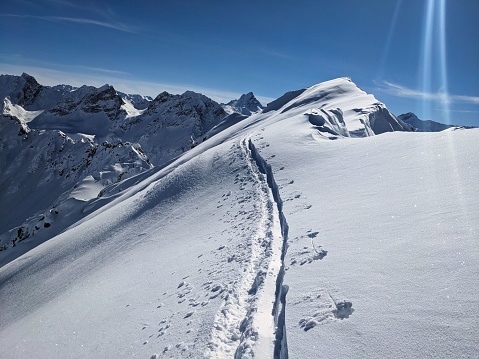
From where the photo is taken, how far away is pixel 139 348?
6645 millimetres

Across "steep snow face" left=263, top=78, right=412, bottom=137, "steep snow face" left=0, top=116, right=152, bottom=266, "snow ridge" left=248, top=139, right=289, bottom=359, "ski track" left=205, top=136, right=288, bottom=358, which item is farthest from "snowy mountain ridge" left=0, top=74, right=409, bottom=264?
"ski track" left=205, top=136, right=288, bottom=358

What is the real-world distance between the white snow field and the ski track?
0.03m

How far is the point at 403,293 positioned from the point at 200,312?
425 centimetres

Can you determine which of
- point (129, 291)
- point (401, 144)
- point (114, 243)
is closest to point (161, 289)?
point (129, 291)

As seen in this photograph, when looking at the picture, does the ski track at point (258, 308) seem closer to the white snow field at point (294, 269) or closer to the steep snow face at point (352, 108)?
the white snow field at point (294, 269)

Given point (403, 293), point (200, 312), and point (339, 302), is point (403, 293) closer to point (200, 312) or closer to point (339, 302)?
point (339, 302)

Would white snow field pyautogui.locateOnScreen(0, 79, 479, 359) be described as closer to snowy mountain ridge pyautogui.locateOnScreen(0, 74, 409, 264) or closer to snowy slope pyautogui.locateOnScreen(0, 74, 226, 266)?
snowy mountain ridge pyautogui.locateOnScreen(0, 74, 409, 264)

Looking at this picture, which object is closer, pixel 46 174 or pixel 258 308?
pixel 258 308

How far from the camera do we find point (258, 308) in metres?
6.80

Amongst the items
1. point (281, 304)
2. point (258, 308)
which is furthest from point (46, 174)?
point (281, 304)

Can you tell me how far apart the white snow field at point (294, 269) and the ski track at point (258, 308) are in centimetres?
3

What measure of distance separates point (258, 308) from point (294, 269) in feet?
4.74

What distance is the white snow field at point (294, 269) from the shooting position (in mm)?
5219

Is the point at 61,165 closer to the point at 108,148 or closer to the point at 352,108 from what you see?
the point at 108,148
